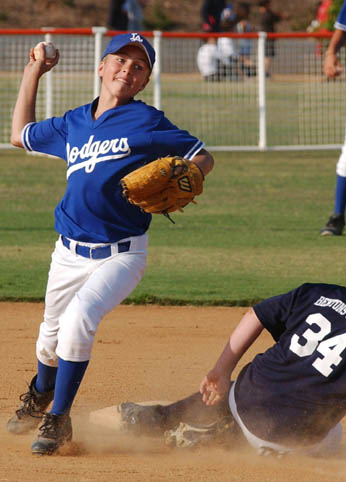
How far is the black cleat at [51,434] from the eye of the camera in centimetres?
408

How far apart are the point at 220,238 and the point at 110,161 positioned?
478cm

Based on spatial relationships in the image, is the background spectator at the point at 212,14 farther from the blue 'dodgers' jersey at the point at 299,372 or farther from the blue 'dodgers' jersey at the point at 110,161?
the blue 'dodgers' jersey at the point at 299,372

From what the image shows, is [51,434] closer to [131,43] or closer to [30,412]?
[30,412]

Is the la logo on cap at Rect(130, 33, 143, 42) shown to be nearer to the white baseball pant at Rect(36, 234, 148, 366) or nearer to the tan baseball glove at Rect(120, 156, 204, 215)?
the tan baseball glove at Rect(120, 156, 204, 215)

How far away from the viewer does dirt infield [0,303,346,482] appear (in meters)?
3.93

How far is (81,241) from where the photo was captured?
4.27 metres

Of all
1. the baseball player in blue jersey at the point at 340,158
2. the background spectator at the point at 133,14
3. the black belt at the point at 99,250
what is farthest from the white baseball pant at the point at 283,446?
the background spectator at the point at 133,14

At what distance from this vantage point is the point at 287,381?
154 inches

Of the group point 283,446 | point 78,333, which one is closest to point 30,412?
point 78,333

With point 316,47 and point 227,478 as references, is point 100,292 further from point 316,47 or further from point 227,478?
point 316,47

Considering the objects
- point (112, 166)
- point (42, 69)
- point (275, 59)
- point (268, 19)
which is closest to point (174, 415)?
point (112, 166)

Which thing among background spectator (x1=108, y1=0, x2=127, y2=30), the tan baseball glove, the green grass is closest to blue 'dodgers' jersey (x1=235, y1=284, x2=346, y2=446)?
the tan baseball glove

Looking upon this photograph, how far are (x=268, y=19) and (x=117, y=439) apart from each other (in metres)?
24.2

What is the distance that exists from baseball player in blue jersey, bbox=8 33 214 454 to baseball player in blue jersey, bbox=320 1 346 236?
424cm
